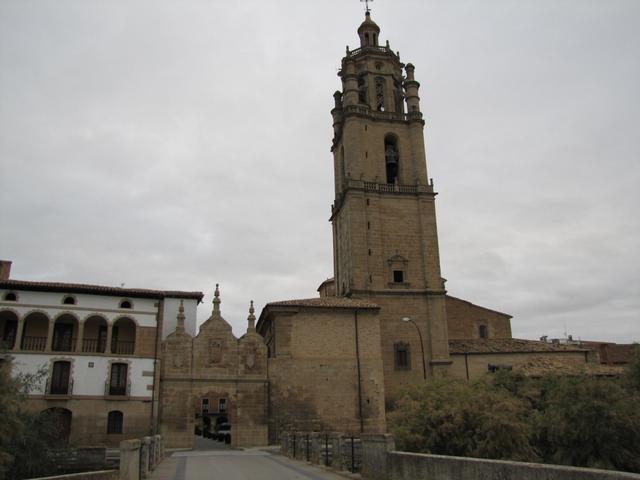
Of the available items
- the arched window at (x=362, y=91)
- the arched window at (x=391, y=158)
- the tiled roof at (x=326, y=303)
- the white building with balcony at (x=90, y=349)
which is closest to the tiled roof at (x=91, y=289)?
the white building with balcony at (x=90, y=349)

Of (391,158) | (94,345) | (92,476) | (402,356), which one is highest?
(391,158)

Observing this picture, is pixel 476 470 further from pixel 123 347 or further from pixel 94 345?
pixel 94 345

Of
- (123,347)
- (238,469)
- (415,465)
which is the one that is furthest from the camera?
(123,347)

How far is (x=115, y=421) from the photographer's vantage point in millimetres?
30281

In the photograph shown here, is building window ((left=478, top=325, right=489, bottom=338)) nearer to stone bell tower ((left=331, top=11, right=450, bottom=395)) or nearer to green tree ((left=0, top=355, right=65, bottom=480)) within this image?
stone bell tower ((left=331, top=11, right=450, bottom=395))

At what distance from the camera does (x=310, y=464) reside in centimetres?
1925

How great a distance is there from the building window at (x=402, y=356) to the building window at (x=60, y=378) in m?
20.7

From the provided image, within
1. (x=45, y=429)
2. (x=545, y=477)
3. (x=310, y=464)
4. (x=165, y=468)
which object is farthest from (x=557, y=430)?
(x=45, y=429)

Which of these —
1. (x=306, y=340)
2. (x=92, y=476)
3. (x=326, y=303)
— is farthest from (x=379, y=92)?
(x=92, y=476)

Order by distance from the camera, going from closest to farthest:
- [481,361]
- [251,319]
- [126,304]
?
[126,304] < [251,319] < [481,361]

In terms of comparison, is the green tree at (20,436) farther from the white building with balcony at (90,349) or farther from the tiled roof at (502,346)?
the tiled roof at (502,346)

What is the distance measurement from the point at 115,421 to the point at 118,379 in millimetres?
2328

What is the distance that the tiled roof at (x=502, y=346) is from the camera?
39062 mm

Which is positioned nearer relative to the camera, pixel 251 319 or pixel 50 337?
pixel 50 337
